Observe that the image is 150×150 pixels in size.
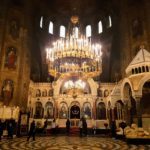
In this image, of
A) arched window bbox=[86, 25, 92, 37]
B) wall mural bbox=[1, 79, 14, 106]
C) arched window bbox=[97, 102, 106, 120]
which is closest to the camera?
wall mural bbox=[1, 79, 14, 106]

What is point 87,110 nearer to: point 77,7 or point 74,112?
point 74,112

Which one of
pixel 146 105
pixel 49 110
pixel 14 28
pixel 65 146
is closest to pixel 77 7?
pixel 14 28

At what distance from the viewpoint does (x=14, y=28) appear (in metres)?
18.4

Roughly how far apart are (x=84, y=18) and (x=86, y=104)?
1346 cm

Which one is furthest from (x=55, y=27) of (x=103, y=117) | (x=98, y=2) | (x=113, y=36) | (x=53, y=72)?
(x=53, y=72)

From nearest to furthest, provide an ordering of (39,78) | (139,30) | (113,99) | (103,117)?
1. (113,99)
2. (139,30)
3. (103,117)
4. (39,78)

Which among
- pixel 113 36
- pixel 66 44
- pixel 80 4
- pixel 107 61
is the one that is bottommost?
pixel 66 44

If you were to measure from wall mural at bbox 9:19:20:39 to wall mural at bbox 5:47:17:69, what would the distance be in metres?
1.46

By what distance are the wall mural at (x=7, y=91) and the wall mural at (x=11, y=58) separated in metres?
1.48

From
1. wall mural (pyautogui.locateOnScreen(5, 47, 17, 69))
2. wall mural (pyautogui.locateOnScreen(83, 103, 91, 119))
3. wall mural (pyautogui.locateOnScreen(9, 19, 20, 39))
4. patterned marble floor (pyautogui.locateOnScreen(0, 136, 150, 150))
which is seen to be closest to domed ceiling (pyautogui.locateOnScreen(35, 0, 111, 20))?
wall mural (pyautogui.locateOnScreen(9, 19, 20, 39))

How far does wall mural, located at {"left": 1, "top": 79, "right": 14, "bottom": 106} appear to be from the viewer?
16016mm

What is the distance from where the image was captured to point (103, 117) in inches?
851

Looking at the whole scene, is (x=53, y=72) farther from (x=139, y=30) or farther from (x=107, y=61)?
(x=107, y=61)

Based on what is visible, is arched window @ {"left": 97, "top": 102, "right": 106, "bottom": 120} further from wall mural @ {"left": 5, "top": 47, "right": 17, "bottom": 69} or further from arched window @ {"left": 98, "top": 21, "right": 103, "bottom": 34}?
wall mural @ {"left": 5, "top": 47, "right": 17, "bottom": 69}
